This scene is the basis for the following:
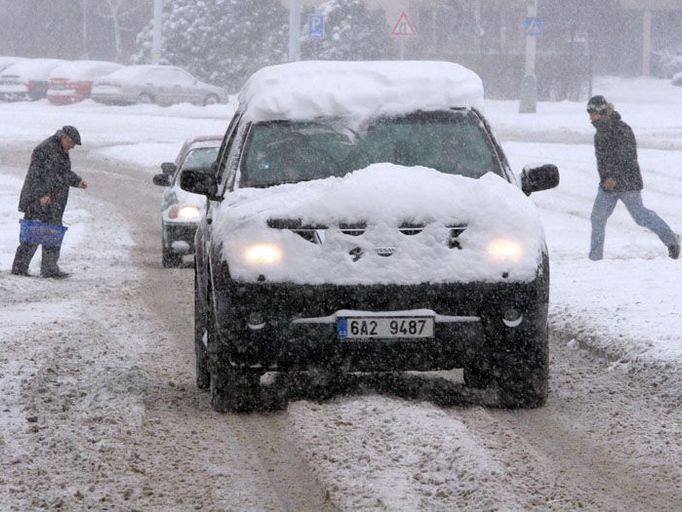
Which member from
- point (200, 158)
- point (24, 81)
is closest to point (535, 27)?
point (200, 158)

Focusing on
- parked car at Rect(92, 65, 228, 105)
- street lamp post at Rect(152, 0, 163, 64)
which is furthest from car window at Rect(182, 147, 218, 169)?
street lamp post at Rect(152, 0, 163, 64)

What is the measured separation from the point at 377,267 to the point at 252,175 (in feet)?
3.91

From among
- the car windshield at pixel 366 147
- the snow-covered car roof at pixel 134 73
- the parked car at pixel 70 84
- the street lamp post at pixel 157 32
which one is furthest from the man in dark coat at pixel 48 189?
the parked car at pixel 70 84

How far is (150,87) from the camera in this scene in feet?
157

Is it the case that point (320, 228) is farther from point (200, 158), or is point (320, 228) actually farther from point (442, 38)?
point (442, 38)

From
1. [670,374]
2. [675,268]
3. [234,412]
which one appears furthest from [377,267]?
[675,268]

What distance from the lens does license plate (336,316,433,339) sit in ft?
22.8

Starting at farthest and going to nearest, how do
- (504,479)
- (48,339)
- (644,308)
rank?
(644,308)
(48,339)
(504,479)

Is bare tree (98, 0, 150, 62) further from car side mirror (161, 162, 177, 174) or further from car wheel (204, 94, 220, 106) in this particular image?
car side mirror (161, 162, 177, 174)

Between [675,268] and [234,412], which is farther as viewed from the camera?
[675,268]

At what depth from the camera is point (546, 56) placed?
52156mm

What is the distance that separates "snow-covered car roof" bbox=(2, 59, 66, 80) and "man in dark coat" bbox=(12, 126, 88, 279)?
131 ft

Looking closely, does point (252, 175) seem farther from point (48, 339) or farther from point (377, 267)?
point (48, 339)

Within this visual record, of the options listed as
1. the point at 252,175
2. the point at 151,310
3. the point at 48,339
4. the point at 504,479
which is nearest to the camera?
the point at 504,479
